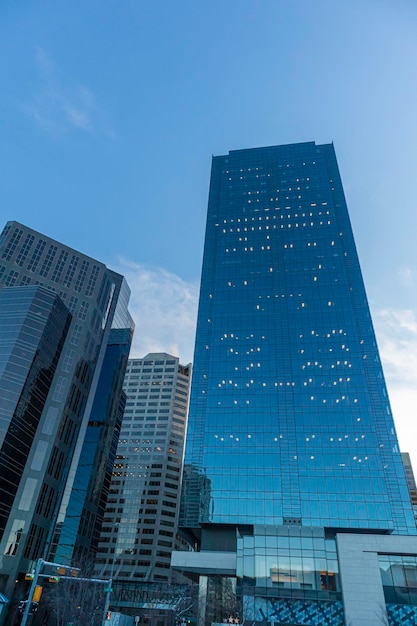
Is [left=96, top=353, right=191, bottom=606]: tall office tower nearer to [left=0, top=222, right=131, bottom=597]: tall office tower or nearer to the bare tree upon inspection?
the bare tree

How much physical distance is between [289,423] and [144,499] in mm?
100305

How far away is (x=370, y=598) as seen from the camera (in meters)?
62.3

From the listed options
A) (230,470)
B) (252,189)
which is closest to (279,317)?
(230,470)

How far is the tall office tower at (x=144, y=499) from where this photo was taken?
15812cm

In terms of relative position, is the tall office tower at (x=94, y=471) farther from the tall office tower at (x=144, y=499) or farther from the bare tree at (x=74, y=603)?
the tall office tower at (x=144, y=499)

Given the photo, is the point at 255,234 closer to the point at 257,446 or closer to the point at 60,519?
the point at 257,446

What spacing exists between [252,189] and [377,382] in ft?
254

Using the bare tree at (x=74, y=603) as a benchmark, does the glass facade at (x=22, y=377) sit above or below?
above

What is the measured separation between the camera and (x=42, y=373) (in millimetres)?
102125

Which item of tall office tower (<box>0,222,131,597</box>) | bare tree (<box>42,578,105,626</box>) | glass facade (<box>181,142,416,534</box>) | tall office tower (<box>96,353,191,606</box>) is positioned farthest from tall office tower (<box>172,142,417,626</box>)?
tall office tower (<box>96,353,191,606</box>)

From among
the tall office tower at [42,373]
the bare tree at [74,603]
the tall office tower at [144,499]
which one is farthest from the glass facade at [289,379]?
the tall office tower at [144,499]

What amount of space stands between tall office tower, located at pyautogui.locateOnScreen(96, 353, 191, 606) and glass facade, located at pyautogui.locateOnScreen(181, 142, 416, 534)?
78200mm

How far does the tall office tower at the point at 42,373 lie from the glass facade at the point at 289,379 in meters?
30.3

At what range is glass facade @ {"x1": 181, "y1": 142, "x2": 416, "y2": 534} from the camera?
299 ft
